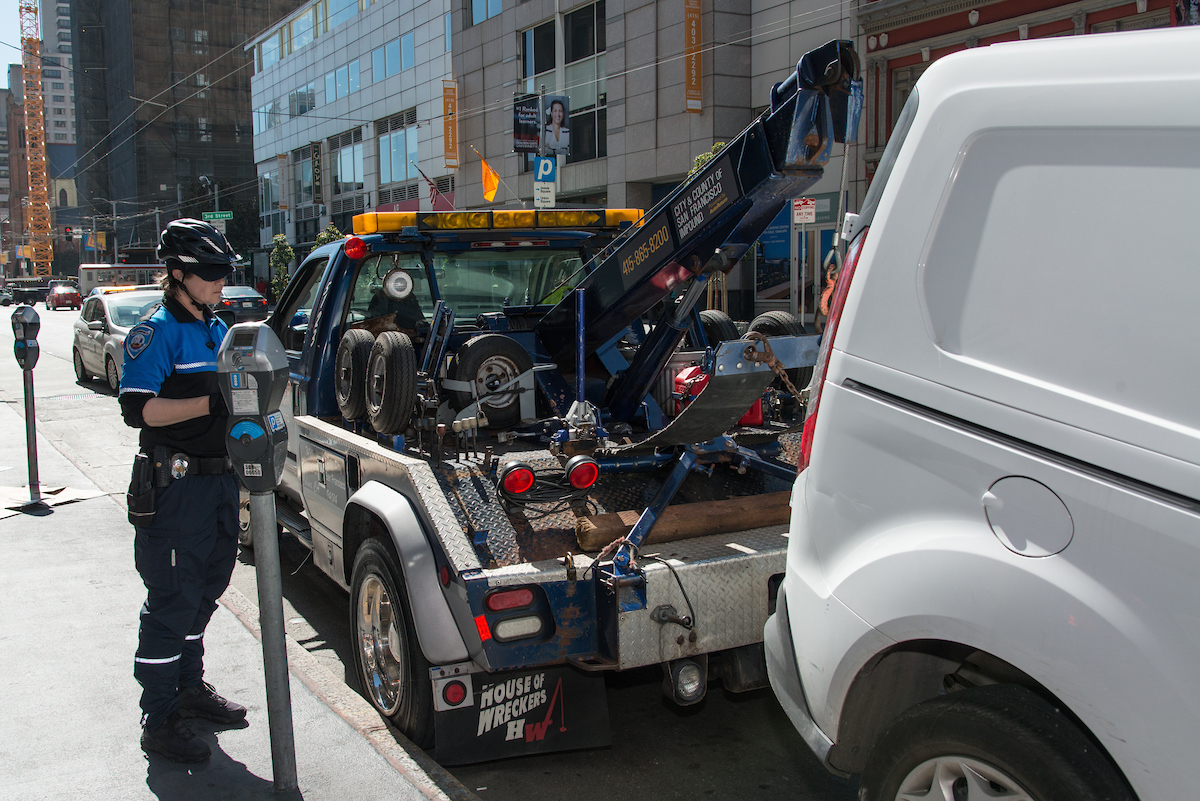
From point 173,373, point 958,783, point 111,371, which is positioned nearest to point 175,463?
point 173,373

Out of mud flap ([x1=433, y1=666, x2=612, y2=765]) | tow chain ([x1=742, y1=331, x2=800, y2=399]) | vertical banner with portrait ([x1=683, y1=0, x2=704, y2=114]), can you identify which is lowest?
mud flap ([x1=433, y1=666, x2=612, y2=765])

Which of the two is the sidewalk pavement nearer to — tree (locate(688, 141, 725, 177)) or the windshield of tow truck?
the windshield of tow truck

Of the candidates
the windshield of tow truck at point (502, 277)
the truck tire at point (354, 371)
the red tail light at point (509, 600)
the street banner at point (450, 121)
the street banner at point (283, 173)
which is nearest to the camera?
the red tail light at point (509, 600)

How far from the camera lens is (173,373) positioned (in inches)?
152

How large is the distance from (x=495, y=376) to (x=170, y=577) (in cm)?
175

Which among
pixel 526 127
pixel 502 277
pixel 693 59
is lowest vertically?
pixel 502 277

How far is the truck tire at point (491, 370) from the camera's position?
15.4 ft

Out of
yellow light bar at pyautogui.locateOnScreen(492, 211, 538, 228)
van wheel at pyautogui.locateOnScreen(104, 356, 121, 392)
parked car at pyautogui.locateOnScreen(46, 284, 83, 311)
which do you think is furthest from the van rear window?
parked car at pyautogui.locateOnScreen(46, 284, 83, 311)

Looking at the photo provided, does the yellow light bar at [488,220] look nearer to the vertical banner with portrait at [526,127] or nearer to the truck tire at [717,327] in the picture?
the truck tire at [717,327]

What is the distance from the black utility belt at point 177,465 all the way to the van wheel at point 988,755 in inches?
105

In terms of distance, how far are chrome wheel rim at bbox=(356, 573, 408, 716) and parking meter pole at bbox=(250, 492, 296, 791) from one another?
62cm

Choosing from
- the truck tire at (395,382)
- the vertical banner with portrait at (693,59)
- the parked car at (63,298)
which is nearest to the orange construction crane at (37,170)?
the parked car at (63,298)

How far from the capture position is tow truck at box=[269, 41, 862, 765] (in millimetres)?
3498

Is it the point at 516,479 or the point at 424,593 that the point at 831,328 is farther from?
the point at 424,593
